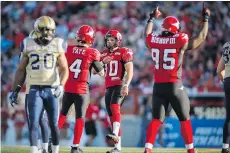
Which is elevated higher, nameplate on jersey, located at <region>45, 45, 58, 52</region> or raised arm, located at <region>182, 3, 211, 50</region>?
raised arm, located at <region>182, 3, 211, 50</region>

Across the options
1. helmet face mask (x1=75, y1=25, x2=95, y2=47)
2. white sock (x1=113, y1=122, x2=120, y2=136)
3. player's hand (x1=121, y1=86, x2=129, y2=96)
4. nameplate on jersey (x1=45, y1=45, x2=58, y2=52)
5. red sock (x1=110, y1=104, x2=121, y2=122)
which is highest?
helmet face mask (x1=75, y1=25, x2=95, y2=47)

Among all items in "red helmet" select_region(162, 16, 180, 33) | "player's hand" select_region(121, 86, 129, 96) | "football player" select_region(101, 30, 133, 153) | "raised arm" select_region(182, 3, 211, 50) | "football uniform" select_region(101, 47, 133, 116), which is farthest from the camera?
"football uniform" select_region(101, 47, 133, 116)

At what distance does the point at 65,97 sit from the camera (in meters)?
10.1

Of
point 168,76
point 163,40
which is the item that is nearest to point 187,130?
point 168,76

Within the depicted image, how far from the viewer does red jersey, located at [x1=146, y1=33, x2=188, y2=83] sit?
8938 mm

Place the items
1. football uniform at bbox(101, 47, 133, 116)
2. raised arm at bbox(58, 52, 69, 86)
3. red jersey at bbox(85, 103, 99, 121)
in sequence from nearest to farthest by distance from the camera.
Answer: raised arm at bbox(58, 52, 69, 86) → football uniform at bbox(101, 47, 133, 116) → red jersey at bbox(85, 103, 99, 121)

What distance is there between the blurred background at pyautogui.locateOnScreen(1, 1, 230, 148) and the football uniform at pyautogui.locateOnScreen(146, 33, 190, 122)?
6.51 metres

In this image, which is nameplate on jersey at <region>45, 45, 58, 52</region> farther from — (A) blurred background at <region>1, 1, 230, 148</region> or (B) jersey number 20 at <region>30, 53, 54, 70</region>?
(A) blurred background at <region>1, 1, 230, 148</region>

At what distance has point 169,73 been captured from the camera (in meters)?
9.00

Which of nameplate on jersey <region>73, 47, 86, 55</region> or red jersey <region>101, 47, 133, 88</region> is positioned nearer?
nameplate on jersey <region>73, 47, 86, 55</region>

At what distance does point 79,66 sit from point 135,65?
947 centimetres

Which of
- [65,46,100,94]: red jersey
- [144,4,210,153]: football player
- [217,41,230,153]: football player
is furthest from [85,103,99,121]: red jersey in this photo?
[144,4,210,153]: football player

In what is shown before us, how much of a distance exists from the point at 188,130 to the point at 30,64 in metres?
2.41

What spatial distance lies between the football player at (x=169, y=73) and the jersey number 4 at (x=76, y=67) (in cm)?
142
